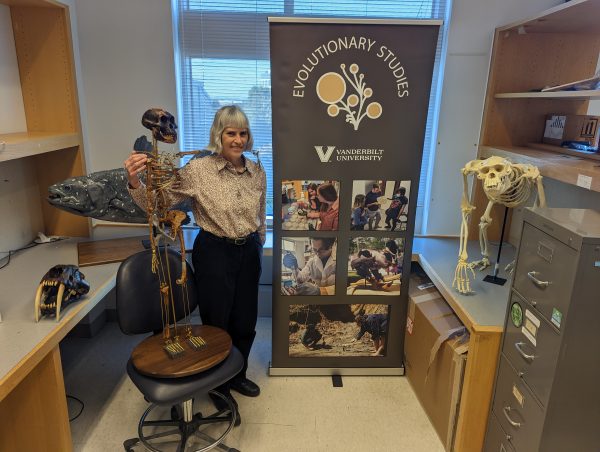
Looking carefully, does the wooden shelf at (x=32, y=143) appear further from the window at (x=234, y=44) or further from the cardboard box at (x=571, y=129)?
the cardboard box at (x=571, y=129)

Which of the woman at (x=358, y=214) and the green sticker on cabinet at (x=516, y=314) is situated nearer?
the green sticker on cabinet at (x=516, y=314)

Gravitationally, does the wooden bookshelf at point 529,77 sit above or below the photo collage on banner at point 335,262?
above

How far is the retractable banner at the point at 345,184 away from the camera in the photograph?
2156 mm

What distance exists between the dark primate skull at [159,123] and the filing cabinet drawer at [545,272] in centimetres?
148

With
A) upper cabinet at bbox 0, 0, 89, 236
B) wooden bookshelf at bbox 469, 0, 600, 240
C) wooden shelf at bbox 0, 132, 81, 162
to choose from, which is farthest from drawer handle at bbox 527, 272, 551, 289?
upper cabinet at bbox 0, 0, 89, 236

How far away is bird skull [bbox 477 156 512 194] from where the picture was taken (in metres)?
2.05

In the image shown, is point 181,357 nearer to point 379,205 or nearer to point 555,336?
point 379,205

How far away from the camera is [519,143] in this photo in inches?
110

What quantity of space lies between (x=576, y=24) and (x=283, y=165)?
5.78 feet

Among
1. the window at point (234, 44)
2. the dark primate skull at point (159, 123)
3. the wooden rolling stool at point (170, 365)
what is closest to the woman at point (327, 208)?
the wooden rolling stool at point (170, 365)

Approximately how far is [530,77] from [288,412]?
251 centimetres

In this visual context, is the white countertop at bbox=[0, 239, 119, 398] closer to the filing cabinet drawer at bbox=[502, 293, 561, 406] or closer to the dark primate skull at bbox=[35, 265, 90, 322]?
the dark primate skull at bbox=[35, 265, 90, 322]

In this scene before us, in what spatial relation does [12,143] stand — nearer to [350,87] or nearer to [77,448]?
[77,448]

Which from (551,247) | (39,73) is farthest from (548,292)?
(39,73)
